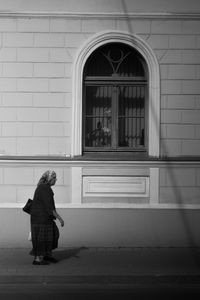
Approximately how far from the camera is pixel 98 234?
11.3m

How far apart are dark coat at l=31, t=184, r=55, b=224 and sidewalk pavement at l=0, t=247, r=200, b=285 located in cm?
77

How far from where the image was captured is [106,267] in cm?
939

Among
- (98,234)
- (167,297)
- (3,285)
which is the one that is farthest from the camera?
(98,234)

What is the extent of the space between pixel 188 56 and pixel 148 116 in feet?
4.64

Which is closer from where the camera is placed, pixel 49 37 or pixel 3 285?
pixel 3 285

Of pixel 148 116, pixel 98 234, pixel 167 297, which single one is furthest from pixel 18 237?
pixel 167 297

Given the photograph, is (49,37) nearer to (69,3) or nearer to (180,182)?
(69,3)

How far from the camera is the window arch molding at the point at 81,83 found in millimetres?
11398

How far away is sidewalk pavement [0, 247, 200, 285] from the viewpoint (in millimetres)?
8758

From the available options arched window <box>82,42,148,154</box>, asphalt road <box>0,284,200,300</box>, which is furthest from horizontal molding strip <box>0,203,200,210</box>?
asphalt road <box>0,284,200,300</box>

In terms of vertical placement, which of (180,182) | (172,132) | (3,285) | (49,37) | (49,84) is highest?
(49,37)

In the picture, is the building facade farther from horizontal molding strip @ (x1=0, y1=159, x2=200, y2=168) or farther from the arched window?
the arched window

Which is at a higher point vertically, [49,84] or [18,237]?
[49,84]

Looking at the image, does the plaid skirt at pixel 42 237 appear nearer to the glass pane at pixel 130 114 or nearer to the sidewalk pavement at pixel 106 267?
the sidewalk pavement at pixel 106 267
